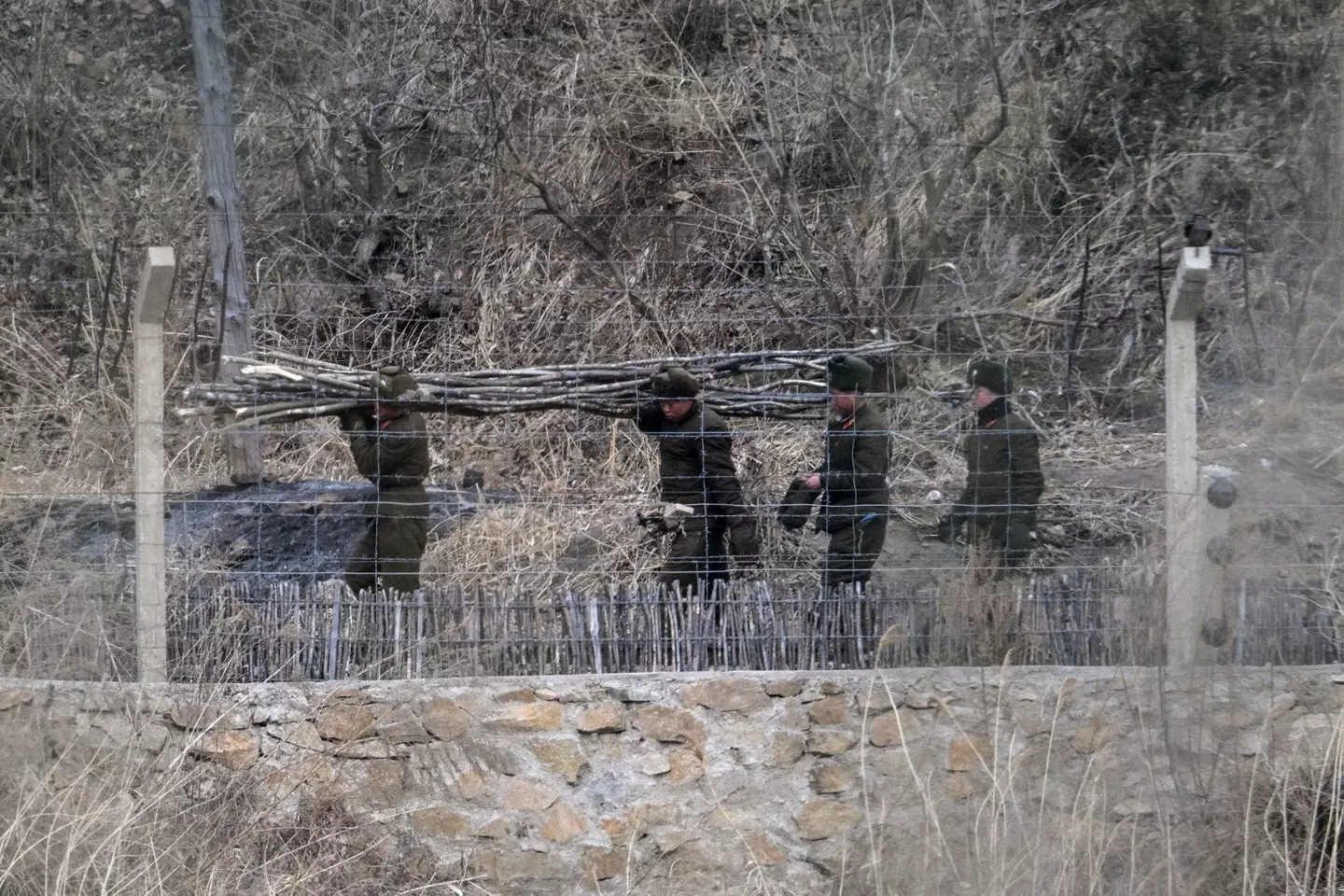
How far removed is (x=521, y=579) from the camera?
629cm

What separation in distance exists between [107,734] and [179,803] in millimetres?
438

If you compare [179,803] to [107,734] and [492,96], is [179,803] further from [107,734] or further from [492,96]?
[492,96]

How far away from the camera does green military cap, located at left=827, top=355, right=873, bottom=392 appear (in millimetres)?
5336

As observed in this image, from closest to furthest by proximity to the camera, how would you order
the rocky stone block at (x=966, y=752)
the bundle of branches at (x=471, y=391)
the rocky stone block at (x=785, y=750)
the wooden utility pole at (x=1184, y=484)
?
1. the rocky stone block at (x=966, y=752)
2. the wooden utility pole at (x=1184, y=484)
3. the rocky stone block at (x=785, y=750)
4. the bundle of branches at (x=471, y=391)

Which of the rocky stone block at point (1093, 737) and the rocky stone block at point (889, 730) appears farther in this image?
the rocky stone block at point (889, 730)

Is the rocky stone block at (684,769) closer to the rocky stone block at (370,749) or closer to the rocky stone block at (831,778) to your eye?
the rocky stone block at (831,778)

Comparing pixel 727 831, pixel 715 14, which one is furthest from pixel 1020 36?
pixel 727 831

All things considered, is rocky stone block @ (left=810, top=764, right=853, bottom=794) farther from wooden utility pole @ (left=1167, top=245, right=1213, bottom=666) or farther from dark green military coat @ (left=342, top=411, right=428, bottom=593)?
dark green military coat @ (left=342, top=411, right=428, bottom=593)

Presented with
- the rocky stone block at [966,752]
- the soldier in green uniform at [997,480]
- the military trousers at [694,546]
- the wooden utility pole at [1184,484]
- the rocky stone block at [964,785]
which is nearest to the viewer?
the rocky stone block at [964,785]

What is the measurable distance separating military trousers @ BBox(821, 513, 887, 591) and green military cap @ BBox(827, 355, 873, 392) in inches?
22.9

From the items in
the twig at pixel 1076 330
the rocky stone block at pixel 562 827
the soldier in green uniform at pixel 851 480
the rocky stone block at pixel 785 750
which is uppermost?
the twig at pixel 1076 330

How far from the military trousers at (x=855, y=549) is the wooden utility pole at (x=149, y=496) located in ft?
8.13

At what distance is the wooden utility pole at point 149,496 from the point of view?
4.28m

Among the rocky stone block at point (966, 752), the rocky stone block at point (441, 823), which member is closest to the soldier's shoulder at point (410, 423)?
the rocky stone block at point (441, 823)
